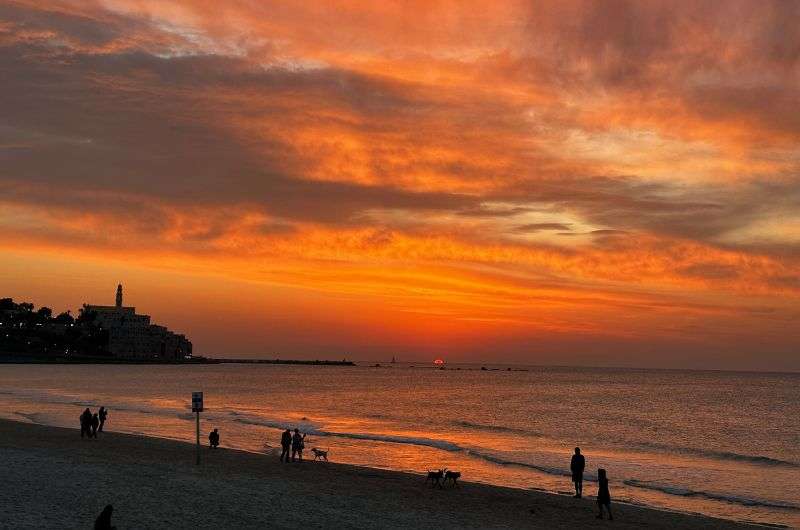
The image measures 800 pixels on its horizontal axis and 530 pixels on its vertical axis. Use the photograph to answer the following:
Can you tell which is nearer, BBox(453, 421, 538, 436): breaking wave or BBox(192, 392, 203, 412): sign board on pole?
BBox(192, 392, 203, 412): sign board on pole

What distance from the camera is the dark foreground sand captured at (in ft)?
70.4

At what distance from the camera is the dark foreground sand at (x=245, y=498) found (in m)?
21.5

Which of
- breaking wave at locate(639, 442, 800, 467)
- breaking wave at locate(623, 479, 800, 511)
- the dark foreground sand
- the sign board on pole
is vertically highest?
the sign board on pole

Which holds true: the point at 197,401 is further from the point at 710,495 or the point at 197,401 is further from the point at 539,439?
the point at 539,439

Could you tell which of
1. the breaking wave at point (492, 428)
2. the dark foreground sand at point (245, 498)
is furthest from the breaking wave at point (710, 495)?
the breaking wave at point (492, 428)

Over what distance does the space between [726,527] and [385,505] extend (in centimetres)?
1299

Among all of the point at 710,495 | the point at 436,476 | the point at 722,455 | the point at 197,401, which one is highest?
the point at 197,401

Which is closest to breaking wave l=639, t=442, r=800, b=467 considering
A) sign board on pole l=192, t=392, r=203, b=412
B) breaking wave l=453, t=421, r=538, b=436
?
breaking wave l=453, t=421, r=538, b=436

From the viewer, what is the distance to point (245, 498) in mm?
25203

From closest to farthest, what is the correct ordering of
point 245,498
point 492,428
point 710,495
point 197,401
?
point 245,498 → point 197,401 → point 710,495 → point 492,428

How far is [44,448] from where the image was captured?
118 ft

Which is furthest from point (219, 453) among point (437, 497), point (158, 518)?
point (158, 518)

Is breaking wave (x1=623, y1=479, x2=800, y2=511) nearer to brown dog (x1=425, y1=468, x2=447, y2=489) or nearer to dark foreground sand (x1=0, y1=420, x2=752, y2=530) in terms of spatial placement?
dark foreground sand (x1=0, y1=420, x2=752, y2=530)

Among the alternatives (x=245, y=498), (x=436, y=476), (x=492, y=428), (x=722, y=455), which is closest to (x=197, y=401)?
(x=245, y=498)
